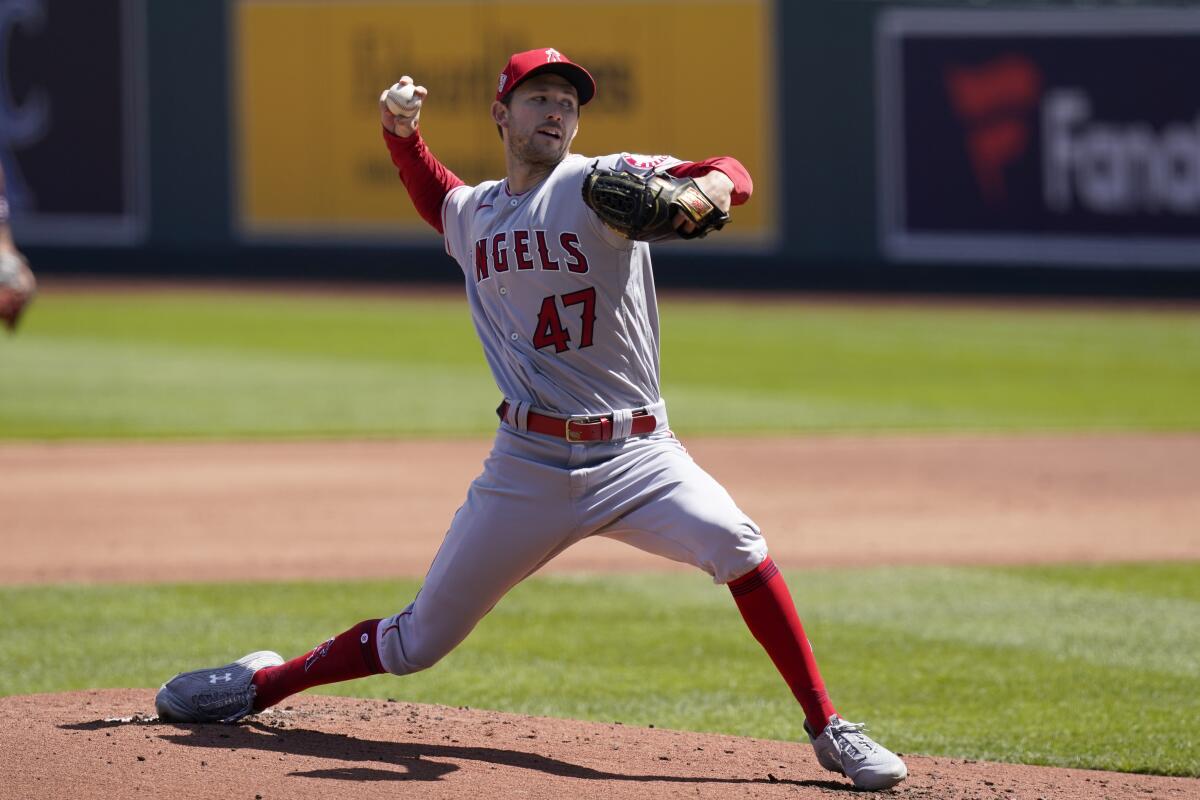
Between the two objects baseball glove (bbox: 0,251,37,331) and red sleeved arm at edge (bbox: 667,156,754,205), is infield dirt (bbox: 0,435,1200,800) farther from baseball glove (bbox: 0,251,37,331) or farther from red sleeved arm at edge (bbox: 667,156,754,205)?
red sleeved arm at edge (bbox: 667,156,754,205)

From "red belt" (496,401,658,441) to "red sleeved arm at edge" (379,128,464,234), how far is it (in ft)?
2.43

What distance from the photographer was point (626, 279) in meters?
4.44

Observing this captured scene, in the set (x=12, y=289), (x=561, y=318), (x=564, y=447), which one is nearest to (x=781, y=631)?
(x=564, y=447)

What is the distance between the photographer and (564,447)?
A: 443 cm

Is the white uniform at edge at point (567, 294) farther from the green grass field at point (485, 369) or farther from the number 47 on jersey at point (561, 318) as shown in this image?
the green grass field at point (485, 369)

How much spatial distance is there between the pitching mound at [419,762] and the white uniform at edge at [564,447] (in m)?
0.36

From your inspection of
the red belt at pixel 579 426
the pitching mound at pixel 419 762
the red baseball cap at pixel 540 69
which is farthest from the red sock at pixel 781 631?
the red baseball cap at pixel 540 69

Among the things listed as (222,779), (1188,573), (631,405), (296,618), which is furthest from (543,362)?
(1188,573)

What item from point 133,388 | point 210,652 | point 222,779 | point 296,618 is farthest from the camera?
point 133,388

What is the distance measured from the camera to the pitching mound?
4180 millimetres

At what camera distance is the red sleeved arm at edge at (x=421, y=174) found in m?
4.89

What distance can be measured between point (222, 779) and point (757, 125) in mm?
19376

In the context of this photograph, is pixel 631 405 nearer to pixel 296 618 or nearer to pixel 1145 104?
pixel 296 618

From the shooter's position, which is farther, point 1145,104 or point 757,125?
point 757,125
